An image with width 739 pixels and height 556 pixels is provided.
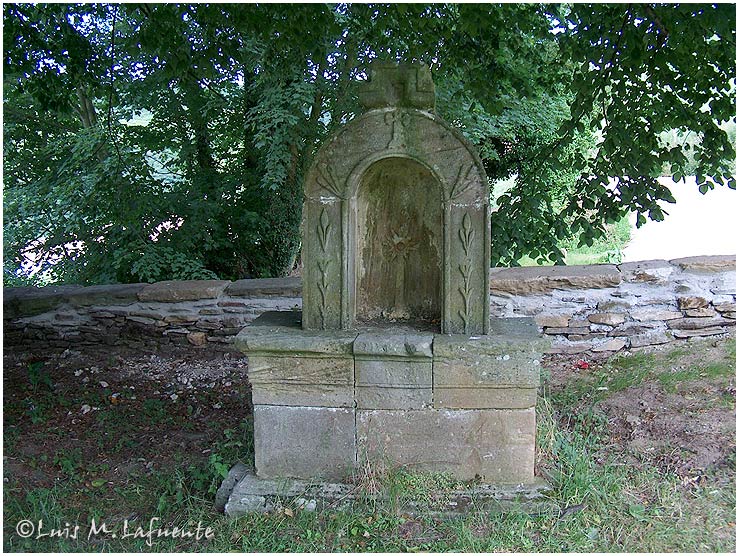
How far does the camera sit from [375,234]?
3648 mm

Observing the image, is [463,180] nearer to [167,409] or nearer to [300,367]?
→ [300,367]

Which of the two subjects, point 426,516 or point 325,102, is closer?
point 426,516

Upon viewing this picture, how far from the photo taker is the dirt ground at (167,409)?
3.65m

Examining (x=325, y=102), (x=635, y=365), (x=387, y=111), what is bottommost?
(x=635, y=365)

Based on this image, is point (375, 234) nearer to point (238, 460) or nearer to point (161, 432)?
point (238, 460)

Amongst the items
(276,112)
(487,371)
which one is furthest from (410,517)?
(276,112)

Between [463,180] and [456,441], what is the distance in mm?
1274

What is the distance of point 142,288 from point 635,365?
13.9 feet

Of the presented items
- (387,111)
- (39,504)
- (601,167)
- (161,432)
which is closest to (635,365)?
(601,167)

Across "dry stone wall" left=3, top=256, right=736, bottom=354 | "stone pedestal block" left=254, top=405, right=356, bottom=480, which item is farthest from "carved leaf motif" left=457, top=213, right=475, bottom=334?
"dry stone wall" left=3, top=256, right=736, bottom=354

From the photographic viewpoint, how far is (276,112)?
721 centimetres

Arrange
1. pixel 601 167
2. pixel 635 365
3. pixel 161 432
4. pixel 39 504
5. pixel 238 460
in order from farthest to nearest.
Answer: pixel 601 167 → pixel 635 365 → pixel 161 432 → pixel 238 460 → pixel 39 504

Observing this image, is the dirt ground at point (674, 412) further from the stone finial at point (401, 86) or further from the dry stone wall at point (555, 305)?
the stone finial at point (401, 86)

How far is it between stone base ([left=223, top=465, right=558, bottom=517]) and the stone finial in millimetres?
1866
